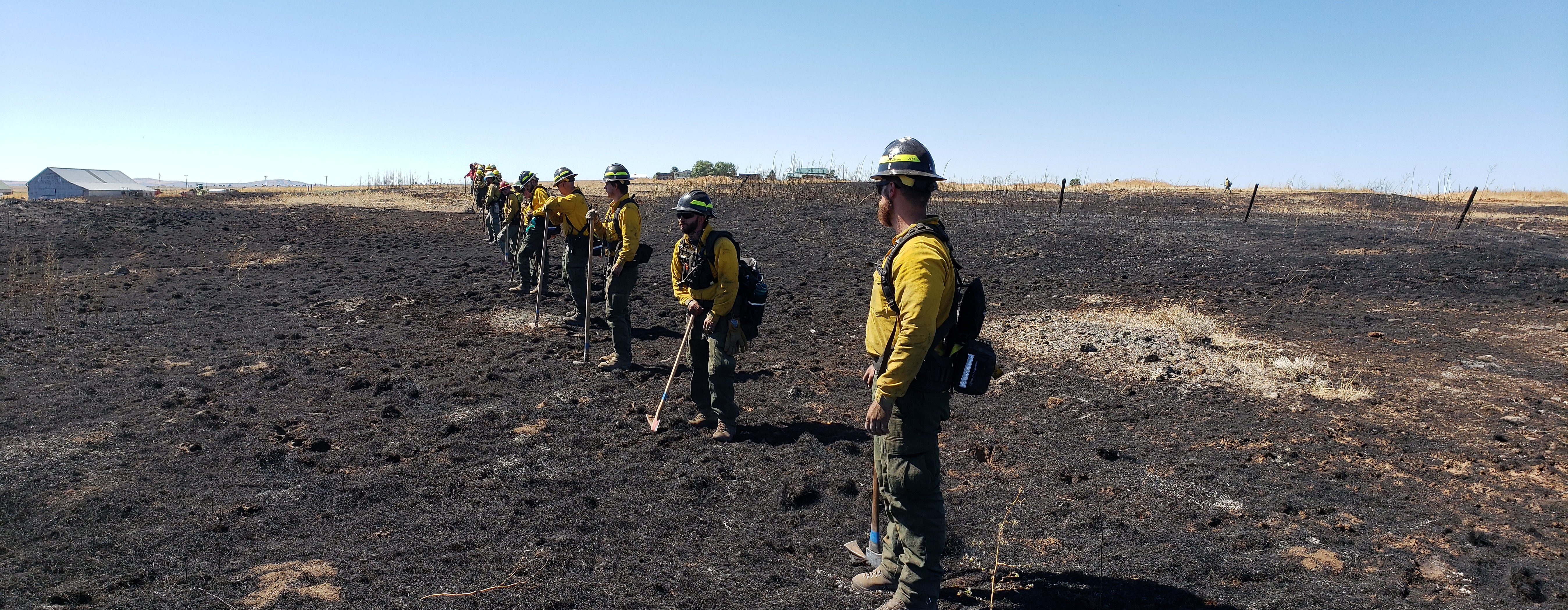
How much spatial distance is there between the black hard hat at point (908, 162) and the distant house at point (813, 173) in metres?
25.1

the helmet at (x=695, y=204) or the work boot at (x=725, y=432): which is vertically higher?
the helmet at (x=695, y=204)

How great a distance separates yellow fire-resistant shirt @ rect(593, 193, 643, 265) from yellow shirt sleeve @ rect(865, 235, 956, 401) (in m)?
4.39

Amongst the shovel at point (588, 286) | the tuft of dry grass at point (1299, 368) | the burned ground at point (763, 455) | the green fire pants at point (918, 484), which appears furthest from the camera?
the shovel at point (588, 286)

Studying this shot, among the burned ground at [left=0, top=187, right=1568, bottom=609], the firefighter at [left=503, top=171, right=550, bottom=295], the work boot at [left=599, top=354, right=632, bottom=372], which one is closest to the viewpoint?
the burned ground at [left=0, top=187, right=1568, bottom=609]

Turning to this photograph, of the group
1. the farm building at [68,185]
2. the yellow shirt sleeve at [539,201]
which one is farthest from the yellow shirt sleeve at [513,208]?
the farm building at [68,185]

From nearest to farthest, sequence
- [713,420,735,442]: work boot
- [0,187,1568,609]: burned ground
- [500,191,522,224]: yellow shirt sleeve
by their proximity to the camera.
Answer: [0,187,1568,609]: burned ground, [713,420,735,442]: work boot, [500,191,522,224]: yellow shirt sleeve

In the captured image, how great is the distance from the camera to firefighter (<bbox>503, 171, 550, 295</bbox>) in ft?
35.0

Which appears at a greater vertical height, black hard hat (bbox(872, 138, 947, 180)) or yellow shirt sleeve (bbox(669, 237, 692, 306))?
black hard hat (bbox(872, 138, 947, 180))

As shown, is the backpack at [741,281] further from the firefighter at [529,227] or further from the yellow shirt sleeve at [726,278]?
the firefighter at [529,227]

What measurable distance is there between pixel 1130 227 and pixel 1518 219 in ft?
35.8

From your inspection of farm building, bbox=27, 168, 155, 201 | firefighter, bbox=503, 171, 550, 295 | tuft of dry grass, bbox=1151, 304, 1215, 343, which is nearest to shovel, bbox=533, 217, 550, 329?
firefighter, bbox=503, 171, 550, 295

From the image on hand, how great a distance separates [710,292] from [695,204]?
2.01 feet

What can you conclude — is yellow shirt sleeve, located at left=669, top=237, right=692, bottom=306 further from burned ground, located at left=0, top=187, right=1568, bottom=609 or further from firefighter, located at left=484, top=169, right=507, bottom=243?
firefighter, located at left=484, top=169, right=507, bottom=243

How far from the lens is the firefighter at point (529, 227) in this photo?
35.0ft
